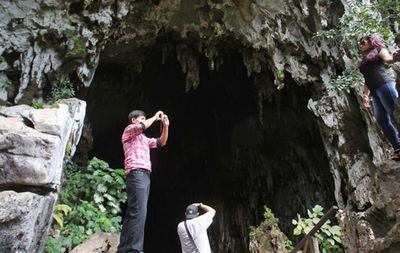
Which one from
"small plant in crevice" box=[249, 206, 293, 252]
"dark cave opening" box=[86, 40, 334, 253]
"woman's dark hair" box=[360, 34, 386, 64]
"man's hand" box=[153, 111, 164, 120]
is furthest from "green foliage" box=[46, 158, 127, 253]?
"woman's dark hair" box=[360, 34, 386, 64]

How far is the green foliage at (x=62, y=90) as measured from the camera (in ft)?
23.2

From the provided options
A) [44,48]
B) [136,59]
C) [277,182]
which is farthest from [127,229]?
[277,182]

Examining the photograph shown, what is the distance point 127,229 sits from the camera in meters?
4.10

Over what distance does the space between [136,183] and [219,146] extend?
7905 millimetres

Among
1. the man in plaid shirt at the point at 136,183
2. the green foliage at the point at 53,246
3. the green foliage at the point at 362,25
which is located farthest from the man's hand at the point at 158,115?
the green foliage at the point at 362,25

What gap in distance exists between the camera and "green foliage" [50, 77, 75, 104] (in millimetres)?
7059

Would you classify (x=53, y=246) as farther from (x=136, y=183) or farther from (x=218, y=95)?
(x=218, y=95)

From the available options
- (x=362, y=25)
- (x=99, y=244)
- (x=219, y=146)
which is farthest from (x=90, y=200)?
(x=219, y=146)

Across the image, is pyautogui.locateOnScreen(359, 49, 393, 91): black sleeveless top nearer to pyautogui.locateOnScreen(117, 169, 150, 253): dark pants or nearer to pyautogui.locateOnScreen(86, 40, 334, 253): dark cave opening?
pyautogui.locateOnScreen(117, 169, 150, 253): dark pants

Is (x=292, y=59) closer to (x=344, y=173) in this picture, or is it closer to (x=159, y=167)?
(x=344, y=173)

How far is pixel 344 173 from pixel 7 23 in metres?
5.92

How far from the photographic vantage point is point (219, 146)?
39.5 feet

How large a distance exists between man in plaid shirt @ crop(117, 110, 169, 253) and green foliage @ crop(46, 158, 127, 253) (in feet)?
7.28

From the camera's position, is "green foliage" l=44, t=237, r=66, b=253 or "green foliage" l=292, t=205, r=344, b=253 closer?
"green foliage" l=44, t=237, r=66, b=253
